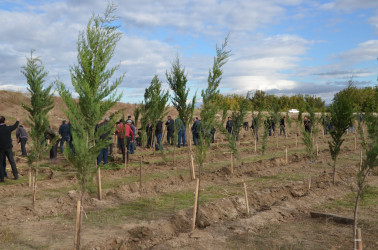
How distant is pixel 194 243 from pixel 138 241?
1.13 meters

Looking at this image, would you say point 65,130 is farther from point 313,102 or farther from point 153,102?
point 313,102

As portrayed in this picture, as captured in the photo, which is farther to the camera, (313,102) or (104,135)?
(313,102)

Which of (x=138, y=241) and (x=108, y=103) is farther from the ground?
(x=108, y=103)

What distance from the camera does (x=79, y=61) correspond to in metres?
6.66

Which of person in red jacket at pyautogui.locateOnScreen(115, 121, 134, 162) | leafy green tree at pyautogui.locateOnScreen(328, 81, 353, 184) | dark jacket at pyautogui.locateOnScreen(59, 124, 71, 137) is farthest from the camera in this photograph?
dark jacket at pyautogui.locateOnScreen(59, 124, 71, 137)

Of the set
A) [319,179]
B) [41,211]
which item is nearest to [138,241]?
[41,211]

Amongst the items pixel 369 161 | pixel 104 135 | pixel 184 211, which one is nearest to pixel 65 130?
pixel 104 135

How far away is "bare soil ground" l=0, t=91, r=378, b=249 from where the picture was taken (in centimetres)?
656

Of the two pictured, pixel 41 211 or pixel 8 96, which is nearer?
pixel 41 211

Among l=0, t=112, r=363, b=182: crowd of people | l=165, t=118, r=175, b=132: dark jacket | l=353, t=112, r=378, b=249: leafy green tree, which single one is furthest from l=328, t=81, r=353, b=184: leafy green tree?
l=165, t=118, r=175, b=132: dark jacket

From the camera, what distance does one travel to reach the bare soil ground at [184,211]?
6559 millimetres

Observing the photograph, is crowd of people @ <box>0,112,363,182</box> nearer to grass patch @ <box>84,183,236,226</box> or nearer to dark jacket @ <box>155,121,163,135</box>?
dark jacket @ <box>155,121,163,135</box>

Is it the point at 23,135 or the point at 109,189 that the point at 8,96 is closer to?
the point at 23,135

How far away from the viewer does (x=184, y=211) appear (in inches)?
324
